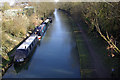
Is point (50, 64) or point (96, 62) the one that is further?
point (50, 64)

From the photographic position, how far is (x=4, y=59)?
10969 mm

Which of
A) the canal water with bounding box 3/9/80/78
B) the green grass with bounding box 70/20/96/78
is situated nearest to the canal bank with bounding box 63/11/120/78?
the green grass with bounding box 70/20/96/78

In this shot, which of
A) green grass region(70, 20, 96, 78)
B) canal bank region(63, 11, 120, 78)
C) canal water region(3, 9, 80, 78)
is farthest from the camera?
canal water region(3, 9, 80, 78)

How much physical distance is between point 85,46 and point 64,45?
2.84 metres

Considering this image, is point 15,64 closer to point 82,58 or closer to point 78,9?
point 82,58

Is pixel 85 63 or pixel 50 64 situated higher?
pixel 85 63

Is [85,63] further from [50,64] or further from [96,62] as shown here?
[50,64]

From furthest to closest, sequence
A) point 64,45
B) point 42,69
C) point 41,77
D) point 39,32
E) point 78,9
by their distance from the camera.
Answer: point 78,9 → point 39,32 → point 64,45 → point 42,69 → point 41,77

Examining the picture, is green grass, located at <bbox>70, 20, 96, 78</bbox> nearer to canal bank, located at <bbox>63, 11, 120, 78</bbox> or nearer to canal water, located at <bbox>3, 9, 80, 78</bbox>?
canal bank, located at <bbox>63, 11, 120, 78</bbox>

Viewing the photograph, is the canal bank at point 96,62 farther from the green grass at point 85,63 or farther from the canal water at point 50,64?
the canal water at point 50,64

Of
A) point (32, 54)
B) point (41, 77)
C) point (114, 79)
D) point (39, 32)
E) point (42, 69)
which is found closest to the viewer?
point (114, 79)

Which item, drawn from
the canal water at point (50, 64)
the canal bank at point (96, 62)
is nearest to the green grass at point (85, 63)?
the canal bank at point (96, 62)

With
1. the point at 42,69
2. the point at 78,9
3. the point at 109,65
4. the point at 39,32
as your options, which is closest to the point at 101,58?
the point at 109,65

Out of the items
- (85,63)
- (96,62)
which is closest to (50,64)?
(85,63)
